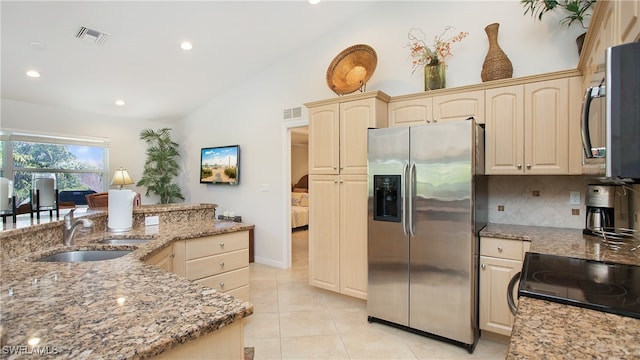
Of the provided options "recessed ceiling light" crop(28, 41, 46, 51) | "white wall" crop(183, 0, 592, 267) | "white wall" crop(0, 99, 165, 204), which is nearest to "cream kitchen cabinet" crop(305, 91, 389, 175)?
"white wall" crop(183, 0, 592, 267)

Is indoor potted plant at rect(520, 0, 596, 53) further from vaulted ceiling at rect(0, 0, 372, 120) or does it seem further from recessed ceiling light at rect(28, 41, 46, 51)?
recessed ceiling light at rect(28, 41, 46, 51)

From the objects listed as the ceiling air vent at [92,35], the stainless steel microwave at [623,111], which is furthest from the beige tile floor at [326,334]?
the ceiling air vent at [92,35]

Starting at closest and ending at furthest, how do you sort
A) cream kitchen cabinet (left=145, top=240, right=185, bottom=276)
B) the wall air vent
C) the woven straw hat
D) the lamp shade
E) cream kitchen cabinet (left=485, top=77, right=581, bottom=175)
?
cream kitchen cabinet (left=145, top=240, right=185, bottom=276)
cream kitchen cabinet (left=485, top=77, right=581, bottom=175)
the woven straw hat
the wall air vent
the lamp shade

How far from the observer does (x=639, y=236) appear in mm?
1904

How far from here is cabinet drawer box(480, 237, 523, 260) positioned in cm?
234

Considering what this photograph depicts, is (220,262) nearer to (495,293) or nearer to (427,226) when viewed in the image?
(427,226)

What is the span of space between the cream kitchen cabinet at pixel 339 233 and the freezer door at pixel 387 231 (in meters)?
0.23

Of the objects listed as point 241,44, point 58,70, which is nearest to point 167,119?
point 58,70

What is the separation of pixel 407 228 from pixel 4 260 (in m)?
2.45

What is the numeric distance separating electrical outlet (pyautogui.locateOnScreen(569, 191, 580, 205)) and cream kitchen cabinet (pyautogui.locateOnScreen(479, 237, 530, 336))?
754 millimetres

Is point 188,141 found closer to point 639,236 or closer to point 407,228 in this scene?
point 407,228

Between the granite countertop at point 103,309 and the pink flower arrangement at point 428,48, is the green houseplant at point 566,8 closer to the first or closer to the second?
the pink flower arrangement at point 428,48

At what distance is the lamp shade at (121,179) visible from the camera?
17.3 ft

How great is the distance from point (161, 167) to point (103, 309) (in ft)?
17.7
